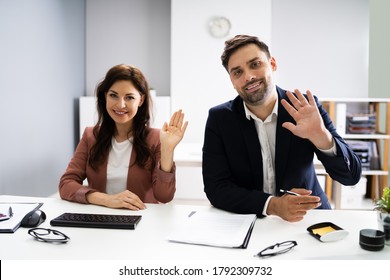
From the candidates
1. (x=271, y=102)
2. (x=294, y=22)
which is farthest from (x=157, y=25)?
(x=271, y=102)

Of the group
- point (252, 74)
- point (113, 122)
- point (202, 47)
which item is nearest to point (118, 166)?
point (113, 122)

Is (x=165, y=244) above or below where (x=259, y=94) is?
below

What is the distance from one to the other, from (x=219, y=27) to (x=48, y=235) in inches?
143

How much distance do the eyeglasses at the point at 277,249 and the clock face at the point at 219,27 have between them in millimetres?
3548

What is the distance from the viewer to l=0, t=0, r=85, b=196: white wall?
10.1 ft

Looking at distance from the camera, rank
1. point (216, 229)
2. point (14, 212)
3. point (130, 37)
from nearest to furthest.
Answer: point (216, 229) < point (14, 212) < point (130, 37)

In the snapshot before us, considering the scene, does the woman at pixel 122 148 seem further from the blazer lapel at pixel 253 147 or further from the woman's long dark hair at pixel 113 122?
the blazer lapel at pixel 253 147

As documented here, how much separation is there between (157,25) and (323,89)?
2112 mm

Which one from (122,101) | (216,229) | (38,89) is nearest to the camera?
(216,229)

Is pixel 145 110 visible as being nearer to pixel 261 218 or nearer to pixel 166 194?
pixel 166 194

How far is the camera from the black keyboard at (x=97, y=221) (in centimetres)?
141

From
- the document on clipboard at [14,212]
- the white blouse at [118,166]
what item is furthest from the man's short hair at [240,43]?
the document on clipboard at [14,212]

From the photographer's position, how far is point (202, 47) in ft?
14.7

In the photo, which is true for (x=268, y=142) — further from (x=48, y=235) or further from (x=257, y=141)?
(x=48, y=235)
